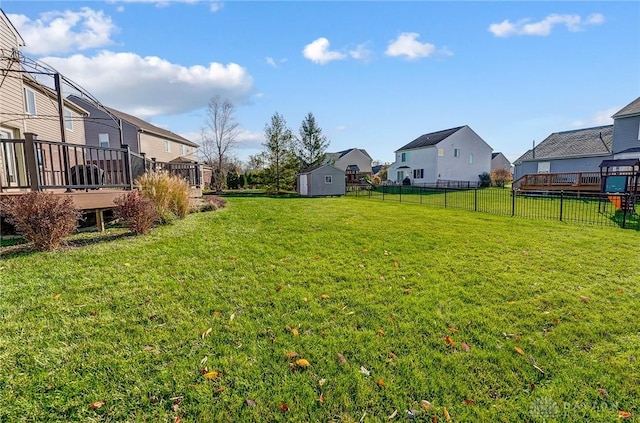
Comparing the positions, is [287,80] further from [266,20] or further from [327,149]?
[327,149]

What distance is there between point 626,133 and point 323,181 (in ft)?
71.5

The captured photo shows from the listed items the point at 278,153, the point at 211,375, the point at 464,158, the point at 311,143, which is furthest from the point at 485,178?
the point at 211,375

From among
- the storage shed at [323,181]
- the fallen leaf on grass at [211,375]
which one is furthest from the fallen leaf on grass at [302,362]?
the storage shed at [323,181]

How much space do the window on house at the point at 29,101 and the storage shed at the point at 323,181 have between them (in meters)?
18.8

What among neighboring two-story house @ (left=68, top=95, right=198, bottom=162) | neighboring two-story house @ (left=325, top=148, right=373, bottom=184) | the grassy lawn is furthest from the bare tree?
the grassy lawn

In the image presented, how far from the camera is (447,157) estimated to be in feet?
114

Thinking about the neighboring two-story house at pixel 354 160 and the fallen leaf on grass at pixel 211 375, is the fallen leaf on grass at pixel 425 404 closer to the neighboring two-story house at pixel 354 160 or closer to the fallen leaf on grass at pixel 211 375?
the fallen leaf on grass at pixel 211 375

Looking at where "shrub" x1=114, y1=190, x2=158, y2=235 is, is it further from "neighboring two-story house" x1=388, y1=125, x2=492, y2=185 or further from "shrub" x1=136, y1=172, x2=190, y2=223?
"neighboring two-story house" x1=388, y1=125, x2=492, y2=185

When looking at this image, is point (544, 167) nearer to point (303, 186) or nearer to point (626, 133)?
point (626, 133)

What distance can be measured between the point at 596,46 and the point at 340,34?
7.47m

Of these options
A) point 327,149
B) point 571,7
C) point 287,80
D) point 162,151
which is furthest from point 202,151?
point 571,7

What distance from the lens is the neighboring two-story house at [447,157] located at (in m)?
34.4

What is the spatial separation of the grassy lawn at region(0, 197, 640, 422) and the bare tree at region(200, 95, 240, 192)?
31175mm

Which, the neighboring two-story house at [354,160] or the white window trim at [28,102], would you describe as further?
the neighboring two-story house at [354,160]
